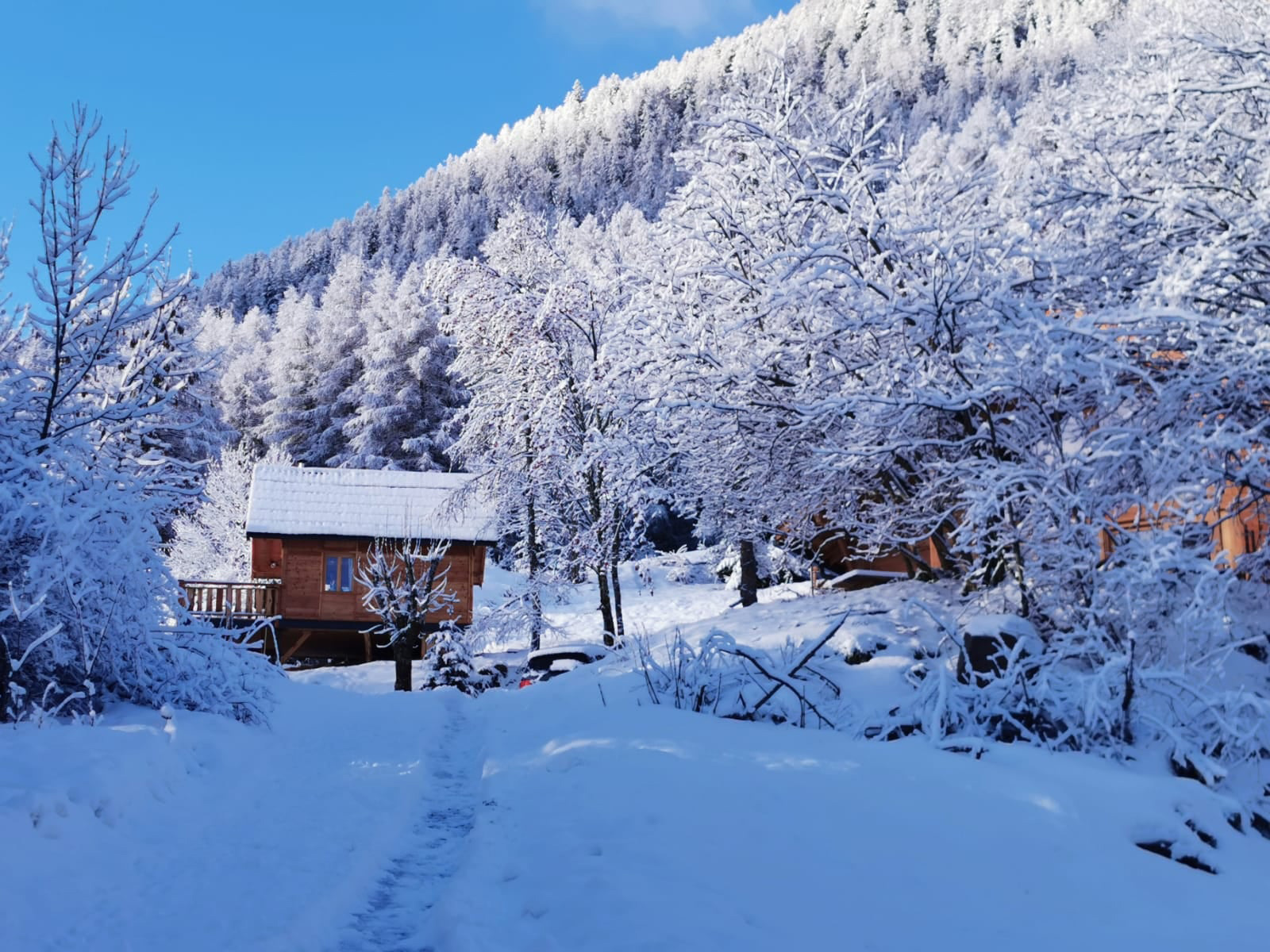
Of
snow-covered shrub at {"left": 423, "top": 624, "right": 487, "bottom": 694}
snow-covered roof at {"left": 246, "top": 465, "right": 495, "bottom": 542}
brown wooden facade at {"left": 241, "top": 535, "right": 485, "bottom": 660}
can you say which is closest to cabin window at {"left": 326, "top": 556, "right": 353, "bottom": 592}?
brown wooden facade at {"left": 241, "top": 535, "right": 485, "bottom": 660}

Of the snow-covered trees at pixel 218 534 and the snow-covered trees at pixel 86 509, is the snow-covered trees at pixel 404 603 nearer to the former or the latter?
the snow-covered trees at pixel 86 509

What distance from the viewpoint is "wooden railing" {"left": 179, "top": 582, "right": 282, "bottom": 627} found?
72.6 feet

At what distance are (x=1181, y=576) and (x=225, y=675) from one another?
9.20 metres

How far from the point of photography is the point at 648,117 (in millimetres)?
117750

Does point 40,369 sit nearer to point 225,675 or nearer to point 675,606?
point 225,675

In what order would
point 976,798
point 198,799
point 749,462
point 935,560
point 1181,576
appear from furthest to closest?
point 935,560 → point 749,462 → point 1181,576 → point 198,799 → point 976,798

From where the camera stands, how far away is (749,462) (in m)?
12.7

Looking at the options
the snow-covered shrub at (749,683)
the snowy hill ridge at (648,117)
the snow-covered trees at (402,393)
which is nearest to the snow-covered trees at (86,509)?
the snow-covered shrub at (749,683)

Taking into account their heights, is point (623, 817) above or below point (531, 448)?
below

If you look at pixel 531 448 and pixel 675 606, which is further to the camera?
pixel 675 606

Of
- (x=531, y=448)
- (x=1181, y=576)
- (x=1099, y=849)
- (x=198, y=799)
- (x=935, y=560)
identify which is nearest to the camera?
Answer: (x=1099, y=849)

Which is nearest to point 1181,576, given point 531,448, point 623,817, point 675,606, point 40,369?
point 623,817

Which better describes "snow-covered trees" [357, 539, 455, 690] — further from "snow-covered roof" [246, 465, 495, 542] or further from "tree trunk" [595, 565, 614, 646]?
"tree trunk" [595, 565, 614, 646]

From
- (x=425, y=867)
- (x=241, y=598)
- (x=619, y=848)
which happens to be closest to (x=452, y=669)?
(x=241, y=598)
